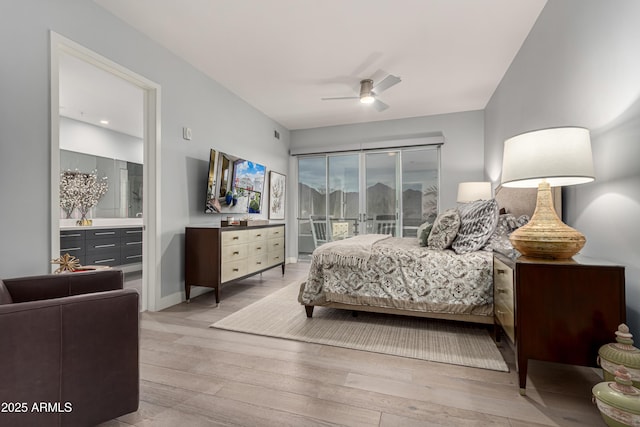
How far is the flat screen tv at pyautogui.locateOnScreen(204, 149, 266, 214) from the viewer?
3.55m

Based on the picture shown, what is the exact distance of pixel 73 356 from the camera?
45.0 inches

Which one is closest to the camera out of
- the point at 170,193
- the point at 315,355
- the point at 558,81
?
the point at 315,355

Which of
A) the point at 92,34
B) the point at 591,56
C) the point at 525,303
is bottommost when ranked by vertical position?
the point at 525,303

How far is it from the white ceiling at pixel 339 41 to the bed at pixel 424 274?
5.26 feet

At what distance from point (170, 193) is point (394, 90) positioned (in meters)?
3.18

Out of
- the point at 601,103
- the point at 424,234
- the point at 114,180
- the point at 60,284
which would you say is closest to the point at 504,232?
the point at 424,234

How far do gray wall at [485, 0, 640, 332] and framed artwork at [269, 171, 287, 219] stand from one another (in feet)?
12.7

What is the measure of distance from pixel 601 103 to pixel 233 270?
11.1 feet

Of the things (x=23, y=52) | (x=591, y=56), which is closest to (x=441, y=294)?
(x=591, y=56)

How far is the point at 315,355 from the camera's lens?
6.57 ft

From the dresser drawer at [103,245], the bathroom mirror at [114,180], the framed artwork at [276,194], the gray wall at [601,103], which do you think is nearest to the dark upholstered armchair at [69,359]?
the gray wall at [601,103]

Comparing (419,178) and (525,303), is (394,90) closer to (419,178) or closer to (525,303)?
(419,178)

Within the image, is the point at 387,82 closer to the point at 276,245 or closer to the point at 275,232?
the point at 275,232

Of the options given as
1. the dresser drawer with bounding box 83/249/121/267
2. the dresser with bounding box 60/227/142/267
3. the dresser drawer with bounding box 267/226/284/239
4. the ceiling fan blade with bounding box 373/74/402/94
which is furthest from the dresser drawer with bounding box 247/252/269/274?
the ceiling fan blade with bounding box 373/74/402/94
